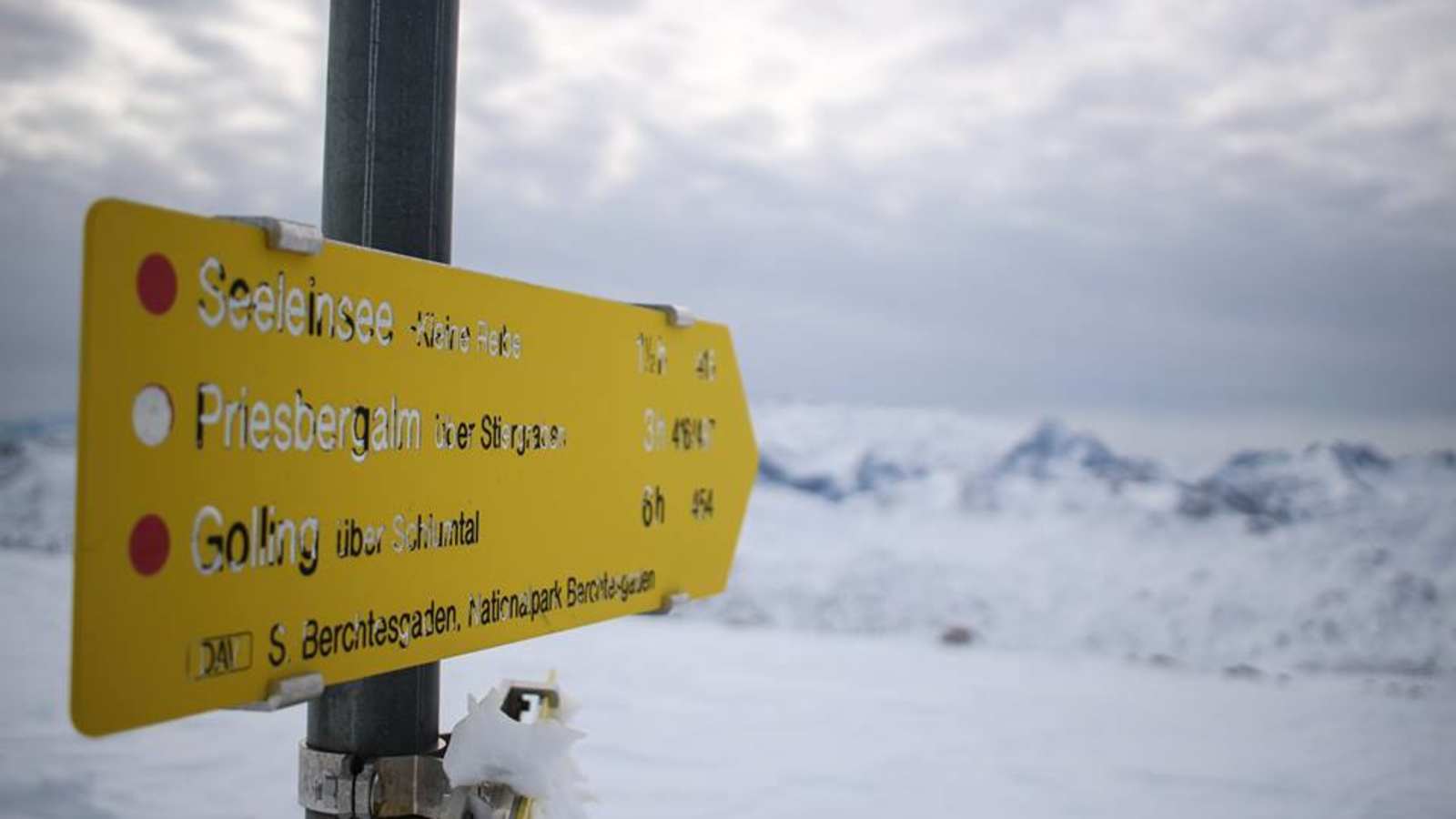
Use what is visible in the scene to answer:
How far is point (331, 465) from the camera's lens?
5.65ft

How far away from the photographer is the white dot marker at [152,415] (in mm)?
1410

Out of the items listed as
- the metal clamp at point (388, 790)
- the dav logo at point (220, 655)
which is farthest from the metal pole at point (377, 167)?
the dav logo at point (220, 655)

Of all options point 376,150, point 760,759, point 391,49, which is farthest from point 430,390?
point 760,759

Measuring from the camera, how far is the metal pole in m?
2.08

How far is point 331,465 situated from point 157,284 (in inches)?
14.6

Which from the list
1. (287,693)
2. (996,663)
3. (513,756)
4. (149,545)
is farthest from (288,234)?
(996,663)

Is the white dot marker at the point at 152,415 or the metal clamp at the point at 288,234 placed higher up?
the metal clamp at the point at 288,234

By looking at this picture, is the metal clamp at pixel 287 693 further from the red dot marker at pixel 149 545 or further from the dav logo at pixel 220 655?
the red dot marker at pixel 149 545

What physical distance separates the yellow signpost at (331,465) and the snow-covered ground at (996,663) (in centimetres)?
236

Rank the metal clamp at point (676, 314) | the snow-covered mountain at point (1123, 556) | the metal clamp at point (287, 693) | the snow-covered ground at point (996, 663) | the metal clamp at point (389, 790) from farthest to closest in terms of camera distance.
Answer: the snow-covered mountain at point (1123, 556), the snow-covered ground at point (996, 663), the metal clamp at point (676, 314), the metal clamp at point (389, 790), the metal clamp at point (287, 693)

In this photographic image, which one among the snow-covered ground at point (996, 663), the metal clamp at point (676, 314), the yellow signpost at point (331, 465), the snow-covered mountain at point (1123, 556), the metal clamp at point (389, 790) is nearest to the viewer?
the yellow signpost at point (331, 465)

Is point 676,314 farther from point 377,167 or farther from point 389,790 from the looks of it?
point 389,790

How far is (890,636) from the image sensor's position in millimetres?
7668

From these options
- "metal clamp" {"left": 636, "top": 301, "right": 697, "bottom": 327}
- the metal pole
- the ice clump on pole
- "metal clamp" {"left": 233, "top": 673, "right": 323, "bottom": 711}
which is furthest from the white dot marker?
"metal clamp" {"left": 636, "top": 301, "right": 697, "bottom": 327}
